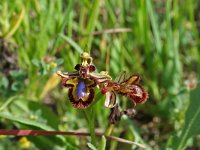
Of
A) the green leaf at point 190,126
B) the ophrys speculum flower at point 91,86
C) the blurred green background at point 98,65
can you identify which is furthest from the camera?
the blurred green background at point 98,65

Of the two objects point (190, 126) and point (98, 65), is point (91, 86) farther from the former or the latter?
point (98, 65)

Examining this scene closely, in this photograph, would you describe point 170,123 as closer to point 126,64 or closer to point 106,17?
point 126,64

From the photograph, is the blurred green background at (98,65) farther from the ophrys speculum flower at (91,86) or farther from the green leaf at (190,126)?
the ophrys speculum flower at (91,86)

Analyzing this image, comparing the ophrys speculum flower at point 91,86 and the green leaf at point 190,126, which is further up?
the ophrys speculum flower at point 91,86

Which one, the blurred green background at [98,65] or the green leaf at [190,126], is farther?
the blurred green background at [98,65]

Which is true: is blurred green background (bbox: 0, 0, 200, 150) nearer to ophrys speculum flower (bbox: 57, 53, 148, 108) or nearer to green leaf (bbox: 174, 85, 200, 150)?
green leaf (bbox: 174, 85, 200, 150)

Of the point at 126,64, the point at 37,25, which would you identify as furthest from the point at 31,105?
the point at 126,64

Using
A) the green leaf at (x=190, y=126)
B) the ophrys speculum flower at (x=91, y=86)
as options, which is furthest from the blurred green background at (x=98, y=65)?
the ophrys speculum flower at (x=91, y=86)

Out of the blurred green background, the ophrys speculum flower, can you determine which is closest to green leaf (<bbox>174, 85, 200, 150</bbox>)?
the blurred green background

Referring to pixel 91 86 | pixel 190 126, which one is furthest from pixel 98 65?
pixel 91 86
